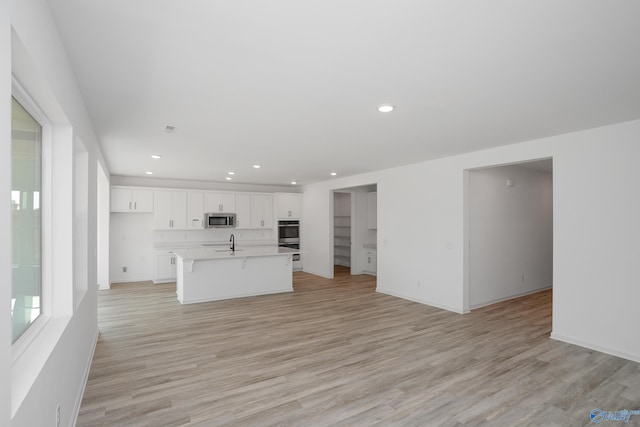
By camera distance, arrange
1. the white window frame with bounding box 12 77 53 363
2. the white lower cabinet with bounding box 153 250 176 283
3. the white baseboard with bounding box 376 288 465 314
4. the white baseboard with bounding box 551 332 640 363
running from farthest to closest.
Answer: the white lower cabinet with bounding box 153 250 176 283 → the white baseboard with bounding box 376 288 465 314 → the white baseboard with bounding box 551 332 640 363 → the white window frame with bounding box 12 77 53 363

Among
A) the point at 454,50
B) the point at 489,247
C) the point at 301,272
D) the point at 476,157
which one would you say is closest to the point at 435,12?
the point at 454,50

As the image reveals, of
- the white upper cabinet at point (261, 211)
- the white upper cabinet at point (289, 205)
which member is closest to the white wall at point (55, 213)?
the white upper cabinet at point (261, 211)

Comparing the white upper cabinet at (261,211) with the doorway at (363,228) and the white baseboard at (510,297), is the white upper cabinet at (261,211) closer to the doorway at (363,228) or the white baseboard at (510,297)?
the doorway at (363,228)

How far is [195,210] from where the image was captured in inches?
339

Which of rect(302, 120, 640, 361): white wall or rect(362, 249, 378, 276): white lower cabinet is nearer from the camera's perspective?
rect(302, 120, 640, 361): white wall

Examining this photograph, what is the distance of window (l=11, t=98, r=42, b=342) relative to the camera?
1.78 metres

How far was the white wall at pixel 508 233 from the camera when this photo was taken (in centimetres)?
574

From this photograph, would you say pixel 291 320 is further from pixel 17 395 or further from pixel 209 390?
pixel 17 395

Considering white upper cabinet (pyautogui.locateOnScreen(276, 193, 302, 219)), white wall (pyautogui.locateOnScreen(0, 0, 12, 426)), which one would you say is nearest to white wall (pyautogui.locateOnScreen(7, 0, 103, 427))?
white wall (pyautogui.locateOnScreen(0, 0, 12, 426))

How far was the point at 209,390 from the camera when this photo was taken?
2977 mm

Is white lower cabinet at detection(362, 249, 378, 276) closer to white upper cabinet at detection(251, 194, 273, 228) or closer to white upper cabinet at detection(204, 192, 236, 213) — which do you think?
white upper cabinet at detection(251, 194, 273, 228)

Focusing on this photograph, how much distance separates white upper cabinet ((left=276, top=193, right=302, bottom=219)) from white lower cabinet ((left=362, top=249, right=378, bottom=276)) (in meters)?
2.22

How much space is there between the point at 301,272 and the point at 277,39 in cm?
827
